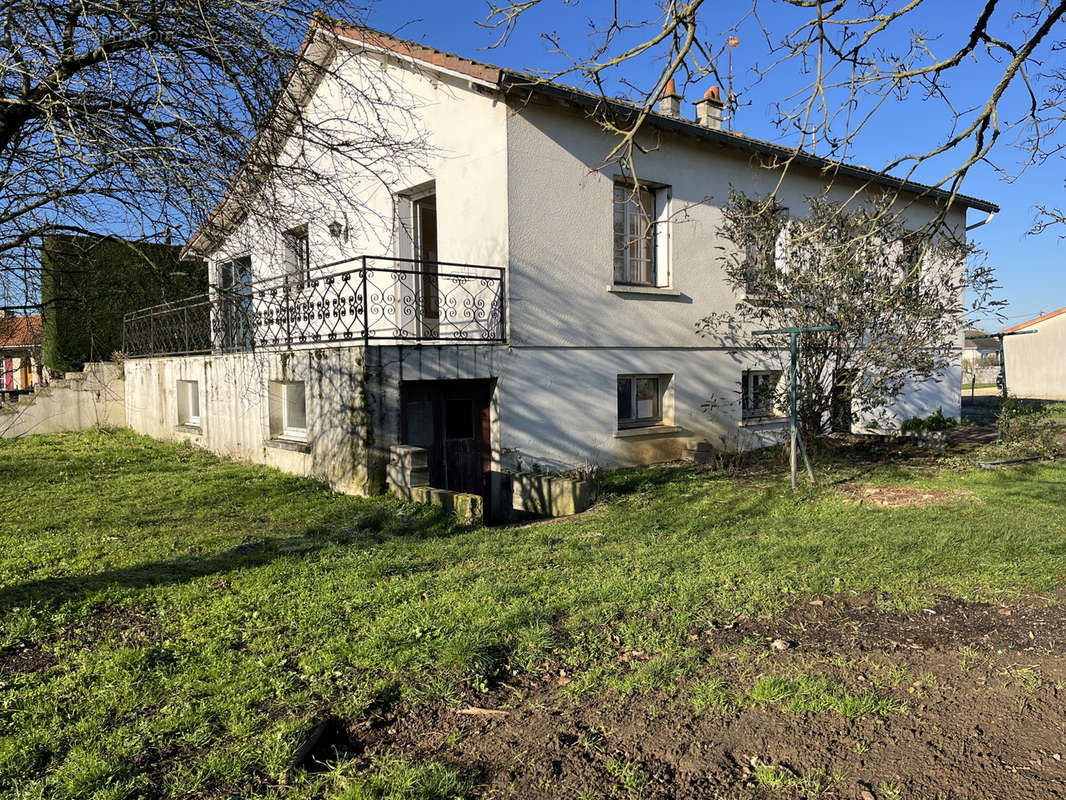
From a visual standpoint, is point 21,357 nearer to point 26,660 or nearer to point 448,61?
point 448,61

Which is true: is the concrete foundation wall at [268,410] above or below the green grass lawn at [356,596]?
above

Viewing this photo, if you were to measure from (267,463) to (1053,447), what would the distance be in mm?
12257

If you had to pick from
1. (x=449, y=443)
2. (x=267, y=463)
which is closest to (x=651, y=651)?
(x=449, y=443)

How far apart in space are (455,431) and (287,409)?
2634mm

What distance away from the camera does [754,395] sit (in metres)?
12.3

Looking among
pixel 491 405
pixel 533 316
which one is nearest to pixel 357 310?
pixel 491 405

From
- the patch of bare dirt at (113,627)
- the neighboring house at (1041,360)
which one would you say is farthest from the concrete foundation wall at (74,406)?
the neighboring house at (1041,360)

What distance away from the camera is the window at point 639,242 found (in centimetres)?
1100

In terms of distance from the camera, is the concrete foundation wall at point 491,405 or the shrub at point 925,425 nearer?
the concrete foundation wall at point 491,405

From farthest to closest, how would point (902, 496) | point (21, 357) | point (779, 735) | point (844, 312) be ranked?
point (21, 357), point (844, 312), point (902, 496), point (779, 735)

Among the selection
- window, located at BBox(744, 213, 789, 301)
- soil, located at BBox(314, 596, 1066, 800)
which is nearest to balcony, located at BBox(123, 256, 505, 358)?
window, located at BBox(744, 213, 789, 301)

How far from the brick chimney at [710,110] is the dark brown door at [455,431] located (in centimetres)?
720

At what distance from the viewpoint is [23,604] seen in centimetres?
473

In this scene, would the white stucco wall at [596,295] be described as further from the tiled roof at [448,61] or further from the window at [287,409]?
the window at [287,409]
